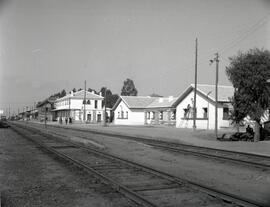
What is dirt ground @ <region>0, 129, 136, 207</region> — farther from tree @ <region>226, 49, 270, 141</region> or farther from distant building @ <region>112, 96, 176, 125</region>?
distant building @ <region>112, 96, 176, 125</region>

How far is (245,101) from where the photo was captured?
2200 cm

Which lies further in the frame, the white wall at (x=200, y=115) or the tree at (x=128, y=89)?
the tree at (x=128, y=89)

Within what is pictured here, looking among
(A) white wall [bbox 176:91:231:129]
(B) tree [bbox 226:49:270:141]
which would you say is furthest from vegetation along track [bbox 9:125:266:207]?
(A) white wall [bbox 176:91:231:129]

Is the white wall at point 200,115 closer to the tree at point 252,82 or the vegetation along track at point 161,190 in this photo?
the tree at point 252,82

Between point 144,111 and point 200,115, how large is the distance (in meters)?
19.2

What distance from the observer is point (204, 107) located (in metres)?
39.0

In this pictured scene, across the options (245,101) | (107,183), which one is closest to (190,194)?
(107,183)

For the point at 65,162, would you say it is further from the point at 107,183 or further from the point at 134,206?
the point at 134,206

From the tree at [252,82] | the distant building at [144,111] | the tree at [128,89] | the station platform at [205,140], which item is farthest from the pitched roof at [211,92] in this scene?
the tree at [128,89]

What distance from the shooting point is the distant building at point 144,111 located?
5075cm

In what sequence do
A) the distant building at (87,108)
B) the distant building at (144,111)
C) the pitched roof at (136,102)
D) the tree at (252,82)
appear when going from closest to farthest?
the tree at (252,82) < the distant building at (144,111) < the pitched roof at (136,102) < the distant building at (87,108)

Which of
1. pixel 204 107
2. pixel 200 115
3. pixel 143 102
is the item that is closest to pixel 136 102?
pixel 143 102

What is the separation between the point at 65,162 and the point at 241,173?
19.7 ft

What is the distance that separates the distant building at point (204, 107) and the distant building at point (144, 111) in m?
4.53
